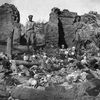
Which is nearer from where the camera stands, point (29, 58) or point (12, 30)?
point (29, 58)

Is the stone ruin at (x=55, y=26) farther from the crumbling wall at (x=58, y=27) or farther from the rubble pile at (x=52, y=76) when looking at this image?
the rubble pile at (x=52, y=76)

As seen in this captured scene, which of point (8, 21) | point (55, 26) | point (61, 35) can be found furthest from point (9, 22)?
point (61, 35)

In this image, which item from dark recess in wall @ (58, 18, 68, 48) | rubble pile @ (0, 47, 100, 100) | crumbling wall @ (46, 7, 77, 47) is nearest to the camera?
rubble pile @ (0, 47, 100, 100)

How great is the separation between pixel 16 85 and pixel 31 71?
2140mm

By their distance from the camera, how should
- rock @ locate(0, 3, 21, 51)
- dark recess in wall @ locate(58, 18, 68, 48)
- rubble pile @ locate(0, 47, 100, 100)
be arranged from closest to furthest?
rubble pile @ locate(0, 47, 100, 100) → rock @ locate(0, 3, 21, 51) → dark recess in wall @ locate(58, 18, 68, 48)

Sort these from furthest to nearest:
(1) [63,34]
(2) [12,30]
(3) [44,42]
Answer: (1) [63,34] → (3) [44,42] → (2) [12,30]

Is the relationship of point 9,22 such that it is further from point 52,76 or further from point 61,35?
point 52,76

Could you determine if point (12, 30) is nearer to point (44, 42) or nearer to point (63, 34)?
point (44, 42)

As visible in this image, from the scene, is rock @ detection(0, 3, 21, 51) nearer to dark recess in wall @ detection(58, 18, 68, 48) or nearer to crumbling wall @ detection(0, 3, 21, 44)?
crumbling wall @ detection(0, 3, 21, 44)

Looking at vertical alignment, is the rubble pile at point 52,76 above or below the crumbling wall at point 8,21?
below

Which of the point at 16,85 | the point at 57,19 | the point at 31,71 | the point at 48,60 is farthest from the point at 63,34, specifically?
the point at 16,85

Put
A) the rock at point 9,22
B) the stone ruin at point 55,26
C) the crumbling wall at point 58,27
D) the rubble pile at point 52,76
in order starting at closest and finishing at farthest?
the rubble pile at point 52,76 → the rock at point 9,22 → the stone ruin at point 55,26 → the crumbling wall at point 58,27

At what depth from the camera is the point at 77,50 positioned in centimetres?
2098

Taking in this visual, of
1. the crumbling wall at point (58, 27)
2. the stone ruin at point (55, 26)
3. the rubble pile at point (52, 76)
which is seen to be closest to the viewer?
the rubble pile at point (52, 76)
